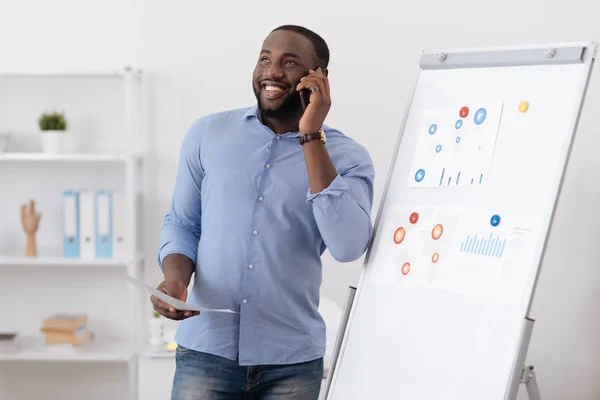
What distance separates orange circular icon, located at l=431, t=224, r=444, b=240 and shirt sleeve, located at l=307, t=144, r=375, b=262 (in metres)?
0.13

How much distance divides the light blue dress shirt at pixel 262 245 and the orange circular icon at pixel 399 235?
6 centimetres

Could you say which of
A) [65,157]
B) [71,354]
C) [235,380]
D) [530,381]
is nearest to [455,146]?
[530,381]

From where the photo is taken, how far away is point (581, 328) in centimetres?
343

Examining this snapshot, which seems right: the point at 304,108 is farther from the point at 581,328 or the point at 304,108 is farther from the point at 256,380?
the point at 581,328

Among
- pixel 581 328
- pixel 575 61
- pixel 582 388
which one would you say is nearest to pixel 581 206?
pixel 581 328

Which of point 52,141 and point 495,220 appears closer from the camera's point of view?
point 495,220

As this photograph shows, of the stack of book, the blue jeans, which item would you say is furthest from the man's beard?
the stack of book

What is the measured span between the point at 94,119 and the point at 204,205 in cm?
192

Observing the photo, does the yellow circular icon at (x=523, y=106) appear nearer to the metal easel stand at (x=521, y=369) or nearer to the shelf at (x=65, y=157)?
the metal easel stand at (x=521, y=369)

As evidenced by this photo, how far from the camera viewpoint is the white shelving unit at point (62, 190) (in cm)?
341

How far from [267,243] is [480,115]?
51 centimetres

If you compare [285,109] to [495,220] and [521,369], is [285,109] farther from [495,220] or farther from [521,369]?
[521,369]

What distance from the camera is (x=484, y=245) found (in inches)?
59.2

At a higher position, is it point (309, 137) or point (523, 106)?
point (523, 106)
